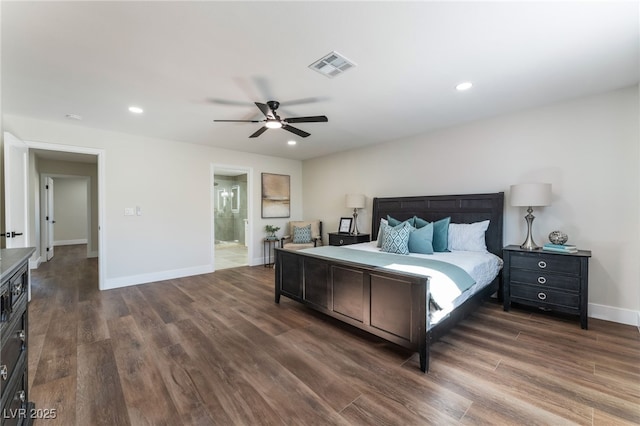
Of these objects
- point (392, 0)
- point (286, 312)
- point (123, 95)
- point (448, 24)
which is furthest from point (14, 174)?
point (448, 24)

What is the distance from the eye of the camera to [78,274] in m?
5.22

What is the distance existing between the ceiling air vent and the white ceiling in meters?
0.07

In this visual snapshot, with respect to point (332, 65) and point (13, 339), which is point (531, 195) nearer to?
point (332, 65)

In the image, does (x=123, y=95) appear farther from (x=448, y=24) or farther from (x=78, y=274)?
(x=78, y=274)

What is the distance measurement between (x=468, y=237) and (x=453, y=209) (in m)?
0.54

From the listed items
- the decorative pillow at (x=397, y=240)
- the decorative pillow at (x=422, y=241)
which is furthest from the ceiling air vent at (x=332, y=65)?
the decorative pillow at (x=422, y=241)

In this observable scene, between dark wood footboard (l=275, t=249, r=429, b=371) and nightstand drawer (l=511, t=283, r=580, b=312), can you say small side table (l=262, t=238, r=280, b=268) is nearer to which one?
dark wood footboard (l=275, t=249, r=429, b=371)

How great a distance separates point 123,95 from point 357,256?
316cm

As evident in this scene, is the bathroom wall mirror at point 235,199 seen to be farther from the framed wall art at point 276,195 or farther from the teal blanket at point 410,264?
the teal blanket at point 410,264

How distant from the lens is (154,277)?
4.69 metres

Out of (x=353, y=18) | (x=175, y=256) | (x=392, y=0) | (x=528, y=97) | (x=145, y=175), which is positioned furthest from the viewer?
(x=175, y=256)

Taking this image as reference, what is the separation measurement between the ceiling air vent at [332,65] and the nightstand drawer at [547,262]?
9.48 feet

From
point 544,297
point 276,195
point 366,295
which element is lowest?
point 544,297

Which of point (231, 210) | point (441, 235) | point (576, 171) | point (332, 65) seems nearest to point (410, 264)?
point (441, 235)
